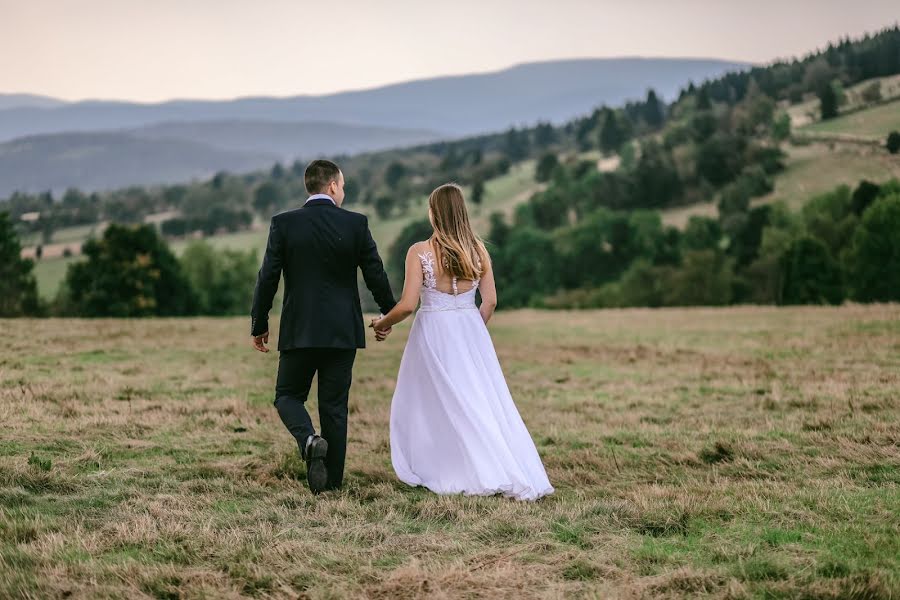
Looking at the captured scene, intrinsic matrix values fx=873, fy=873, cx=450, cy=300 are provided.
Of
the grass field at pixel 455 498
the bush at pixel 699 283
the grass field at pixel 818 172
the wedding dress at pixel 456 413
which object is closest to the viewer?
the grass field at pixel 455 498

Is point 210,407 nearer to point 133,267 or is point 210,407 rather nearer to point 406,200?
point 133,267

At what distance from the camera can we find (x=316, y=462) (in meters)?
7.61

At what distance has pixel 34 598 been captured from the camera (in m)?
4.84

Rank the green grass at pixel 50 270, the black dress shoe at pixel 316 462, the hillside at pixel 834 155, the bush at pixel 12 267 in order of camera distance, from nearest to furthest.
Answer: the black dress shoe at pixel 316 462
the bush at pixel 12 267
the hillside at pixel 834 155
the green grass at pixel 50 270

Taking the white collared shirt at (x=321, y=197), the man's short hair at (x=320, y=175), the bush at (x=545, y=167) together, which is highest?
the bush at (x=545, y=167)

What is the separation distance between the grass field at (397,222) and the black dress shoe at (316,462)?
370ft

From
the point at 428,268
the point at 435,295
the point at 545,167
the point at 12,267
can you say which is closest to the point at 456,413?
the point at 435,295

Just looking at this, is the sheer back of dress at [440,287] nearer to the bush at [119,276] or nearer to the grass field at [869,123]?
the bush at [119,276]

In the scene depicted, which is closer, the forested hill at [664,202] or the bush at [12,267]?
the bush at [12,267]

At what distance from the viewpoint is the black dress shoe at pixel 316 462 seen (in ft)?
24.8

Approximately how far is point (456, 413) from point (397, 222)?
138091 millimetres

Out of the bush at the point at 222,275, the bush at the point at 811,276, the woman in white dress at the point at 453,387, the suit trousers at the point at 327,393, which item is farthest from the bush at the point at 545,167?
the suit trousers at the point at 327,393

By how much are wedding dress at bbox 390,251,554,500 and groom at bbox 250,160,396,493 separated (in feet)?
2.27

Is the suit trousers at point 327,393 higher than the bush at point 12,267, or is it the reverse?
the bush at point 12,267
